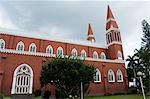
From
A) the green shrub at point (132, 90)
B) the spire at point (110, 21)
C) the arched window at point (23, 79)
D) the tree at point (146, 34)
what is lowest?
the green shrub at point (132, 90)

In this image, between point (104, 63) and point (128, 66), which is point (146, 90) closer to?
point (104, 63)

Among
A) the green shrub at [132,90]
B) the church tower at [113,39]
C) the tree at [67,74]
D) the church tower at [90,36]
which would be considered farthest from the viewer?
the church tower at [90,36]

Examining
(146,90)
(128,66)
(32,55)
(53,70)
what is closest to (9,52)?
(32,55)

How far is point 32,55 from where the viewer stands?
27.2 metres

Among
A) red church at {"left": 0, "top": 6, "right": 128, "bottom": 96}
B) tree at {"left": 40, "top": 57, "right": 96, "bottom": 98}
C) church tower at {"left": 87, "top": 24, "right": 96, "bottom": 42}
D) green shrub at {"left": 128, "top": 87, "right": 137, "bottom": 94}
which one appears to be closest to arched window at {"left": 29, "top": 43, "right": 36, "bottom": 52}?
red church at {"left": 0, "top": 6, "right": 128, "bottom": 96}

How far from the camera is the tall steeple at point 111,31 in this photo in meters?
43.3

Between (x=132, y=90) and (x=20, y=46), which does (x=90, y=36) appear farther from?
(x=20, y=46)

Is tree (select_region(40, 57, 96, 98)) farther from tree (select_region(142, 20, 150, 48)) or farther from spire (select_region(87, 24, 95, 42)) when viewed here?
spire (select_region(87, 24, 95, 42))

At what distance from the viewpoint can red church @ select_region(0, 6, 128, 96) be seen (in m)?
25.0

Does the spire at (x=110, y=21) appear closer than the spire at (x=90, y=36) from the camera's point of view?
Yes

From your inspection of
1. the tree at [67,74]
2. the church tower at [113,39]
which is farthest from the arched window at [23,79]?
the church tower at [113,39]

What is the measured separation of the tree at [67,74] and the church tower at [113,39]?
22137 mm

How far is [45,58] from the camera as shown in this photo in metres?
28.1

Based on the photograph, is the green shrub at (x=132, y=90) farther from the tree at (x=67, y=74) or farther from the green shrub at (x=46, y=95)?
the green shrub at (x=46, y=95)
